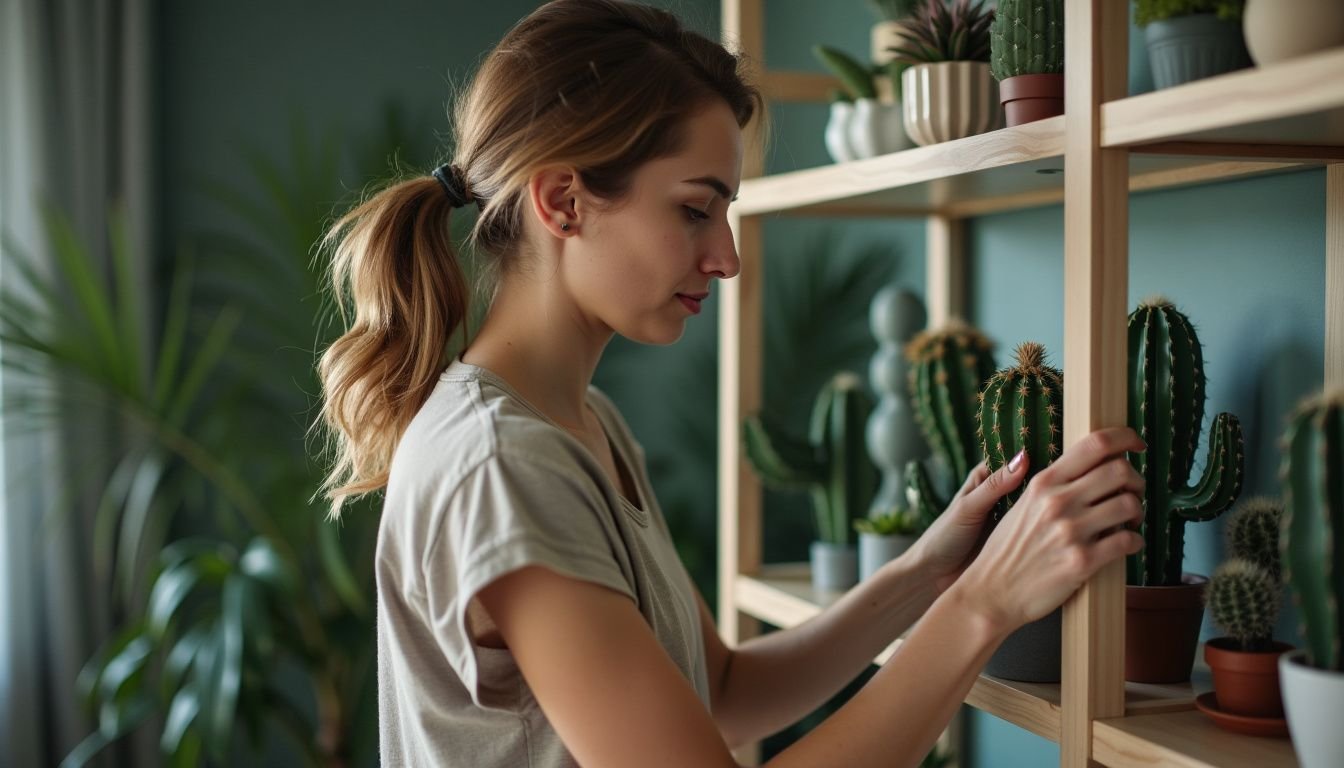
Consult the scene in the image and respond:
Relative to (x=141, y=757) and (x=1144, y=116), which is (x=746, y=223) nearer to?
(x=1144, y=116)

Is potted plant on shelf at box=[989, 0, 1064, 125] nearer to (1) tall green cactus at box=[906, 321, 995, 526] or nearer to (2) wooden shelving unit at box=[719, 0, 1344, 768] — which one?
(2) wooden shelving unit at box=[719, 0, 1344, 768]

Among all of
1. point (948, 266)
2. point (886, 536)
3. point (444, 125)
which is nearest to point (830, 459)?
point (886, 536)

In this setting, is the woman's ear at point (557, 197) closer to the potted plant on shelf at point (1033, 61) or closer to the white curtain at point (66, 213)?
the potted plant on shelf at point (1033, 61)

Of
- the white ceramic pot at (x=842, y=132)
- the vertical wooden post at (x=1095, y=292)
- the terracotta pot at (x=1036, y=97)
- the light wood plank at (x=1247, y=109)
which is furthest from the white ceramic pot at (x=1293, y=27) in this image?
the white ceramic pot at (x=842, y=132)

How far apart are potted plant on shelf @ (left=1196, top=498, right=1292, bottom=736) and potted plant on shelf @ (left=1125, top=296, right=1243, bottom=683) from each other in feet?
0.30

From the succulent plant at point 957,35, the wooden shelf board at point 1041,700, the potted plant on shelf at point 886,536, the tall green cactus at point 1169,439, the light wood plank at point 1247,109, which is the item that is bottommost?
the wooden shelf board at point 1041,700

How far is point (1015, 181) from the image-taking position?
4.20 ft

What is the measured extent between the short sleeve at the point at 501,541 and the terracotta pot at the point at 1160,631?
0.44 meters

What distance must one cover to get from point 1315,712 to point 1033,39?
598mm

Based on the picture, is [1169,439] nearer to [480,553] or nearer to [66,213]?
[480,553]

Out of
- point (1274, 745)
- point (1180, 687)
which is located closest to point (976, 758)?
point (1180, 687)

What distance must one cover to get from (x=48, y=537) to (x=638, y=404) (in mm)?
A: 1321

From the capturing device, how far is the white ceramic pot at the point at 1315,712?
0.78 m

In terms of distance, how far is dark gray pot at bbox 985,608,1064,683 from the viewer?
106 cm
